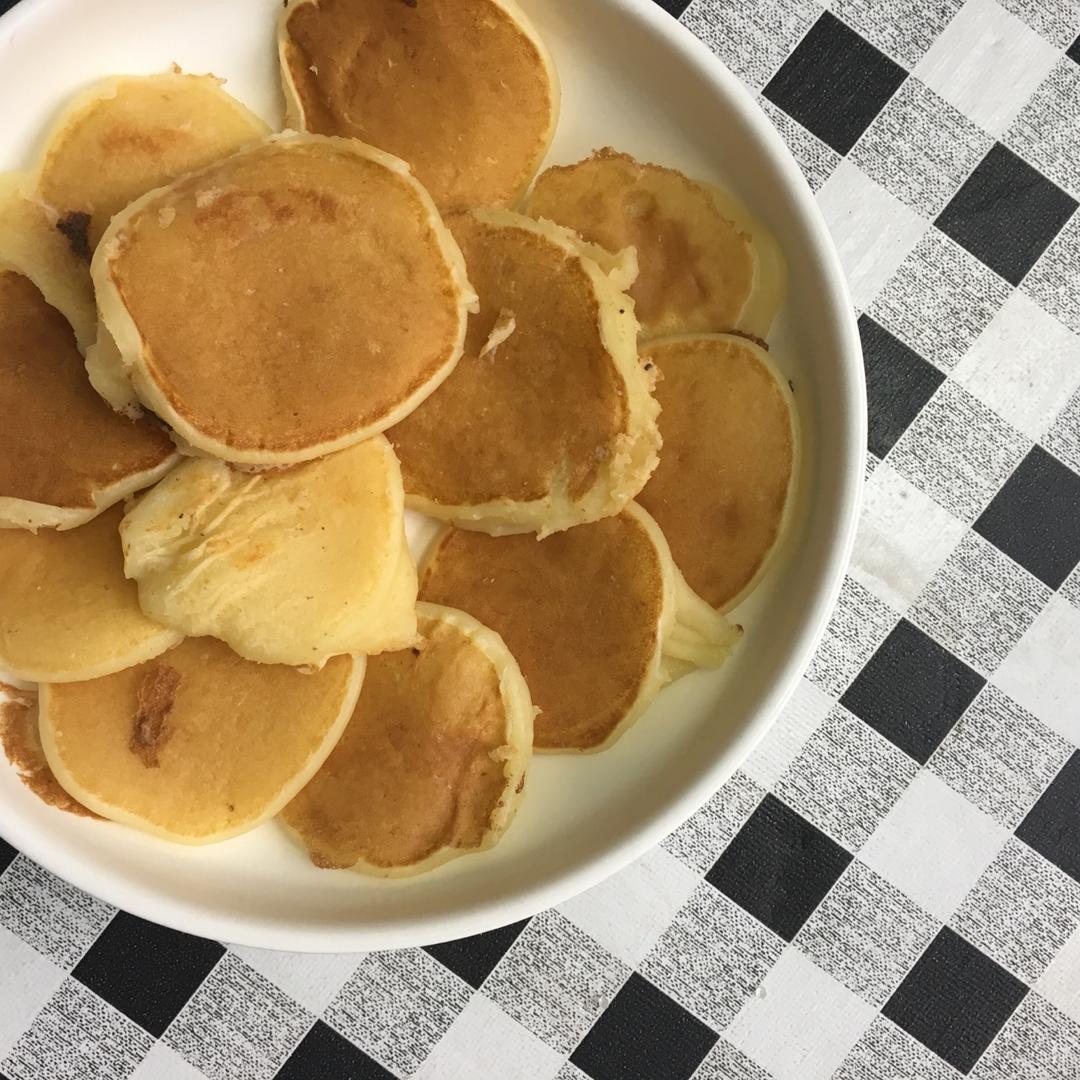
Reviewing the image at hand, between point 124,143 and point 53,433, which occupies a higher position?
Result: point 124,143

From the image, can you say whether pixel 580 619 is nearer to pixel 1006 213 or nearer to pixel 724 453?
pixel 724 453

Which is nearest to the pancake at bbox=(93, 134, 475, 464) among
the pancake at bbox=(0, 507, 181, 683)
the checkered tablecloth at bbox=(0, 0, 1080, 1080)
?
the pancake at bbox=(0, 507, 181, 683)

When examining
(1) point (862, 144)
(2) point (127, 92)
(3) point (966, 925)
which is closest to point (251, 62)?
(2) point (127, 92)

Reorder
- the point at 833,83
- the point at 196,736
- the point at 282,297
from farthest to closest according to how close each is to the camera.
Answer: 1. the point at 833,83
2. the point at 196,736
3. the point at 282,297

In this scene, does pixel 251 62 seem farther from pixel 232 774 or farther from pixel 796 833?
pixel 796 833

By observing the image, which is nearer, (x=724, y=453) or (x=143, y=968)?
(x=724, y=453)

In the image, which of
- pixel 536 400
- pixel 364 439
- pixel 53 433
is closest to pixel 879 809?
pixel 536 400
